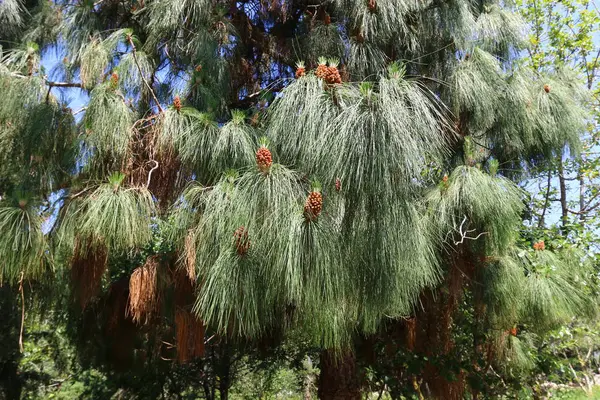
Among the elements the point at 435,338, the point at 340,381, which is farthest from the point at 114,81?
the point at 435,338

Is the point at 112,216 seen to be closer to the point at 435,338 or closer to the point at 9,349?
the point at 435,338

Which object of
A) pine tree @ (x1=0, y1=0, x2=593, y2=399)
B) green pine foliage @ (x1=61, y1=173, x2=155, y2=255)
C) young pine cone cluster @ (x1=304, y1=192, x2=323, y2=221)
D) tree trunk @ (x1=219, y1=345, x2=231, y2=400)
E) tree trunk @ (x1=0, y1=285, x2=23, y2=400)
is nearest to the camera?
young pine cone cluster @ (x1=304, y1=192, x2=323, y2=221)

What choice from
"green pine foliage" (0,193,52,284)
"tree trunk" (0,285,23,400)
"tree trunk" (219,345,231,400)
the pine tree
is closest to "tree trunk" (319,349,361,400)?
the pine tree

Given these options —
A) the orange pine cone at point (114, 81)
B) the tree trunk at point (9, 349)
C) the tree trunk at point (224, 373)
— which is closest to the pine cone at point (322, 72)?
the orange pine cone at point (114, 81)

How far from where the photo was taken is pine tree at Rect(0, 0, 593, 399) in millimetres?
1605

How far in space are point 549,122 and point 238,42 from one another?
71.2 inches

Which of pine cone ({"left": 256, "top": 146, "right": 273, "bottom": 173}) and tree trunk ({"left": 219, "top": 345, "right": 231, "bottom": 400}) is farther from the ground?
pine cone ({"left": 256, "top": 146, "right": 273, "bottom": 173})

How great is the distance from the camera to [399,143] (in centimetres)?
147

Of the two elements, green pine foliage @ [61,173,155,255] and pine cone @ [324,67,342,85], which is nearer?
pine cone @ [324,67,342,85]

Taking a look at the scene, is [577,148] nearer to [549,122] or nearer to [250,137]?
[549,122]

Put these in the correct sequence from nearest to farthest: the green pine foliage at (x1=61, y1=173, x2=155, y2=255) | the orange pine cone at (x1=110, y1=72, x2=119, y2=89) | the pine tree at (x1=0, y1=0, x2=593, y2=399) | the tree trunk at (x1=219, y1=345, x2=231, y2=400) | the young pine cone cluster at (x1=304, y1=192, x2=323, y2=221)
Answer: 1. the young pine cone cluster at (x1=304, y1=192, x2=323, y2=221)
2. the pine tree at (x1=0, y1=0, x2=593, y2=399)
3. the green pine foliage at (x1=61, y1=173, x2=155, y2=255)
4. the orange pine cone at (x1=110, y1=72, x2=119, y2=89)
5. the tree trunk at (x1=219, y1=345, x2=231, y2=400)

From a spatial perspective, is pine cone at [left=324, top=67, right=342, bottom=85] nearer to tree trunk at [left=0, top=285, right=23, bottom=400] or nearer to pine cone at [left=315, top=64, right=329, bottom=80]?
pine cone at [left=315, top=64, right=329, bottom=80]

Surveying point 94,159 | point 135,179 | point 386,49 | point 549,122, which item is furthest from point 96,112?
point 549,122

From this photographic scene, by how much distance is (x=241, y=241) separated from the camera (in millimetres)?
1668
